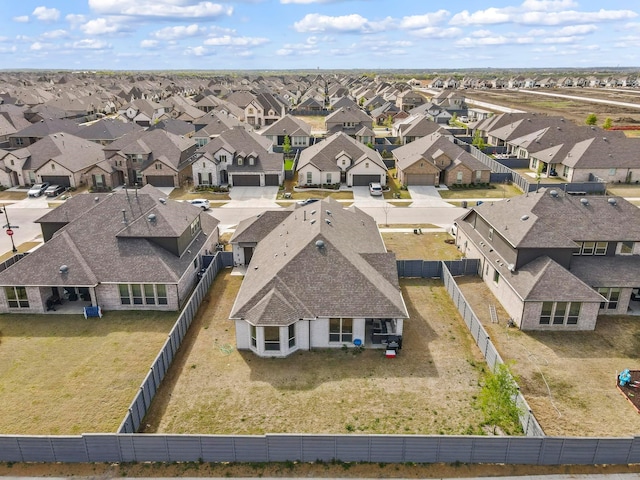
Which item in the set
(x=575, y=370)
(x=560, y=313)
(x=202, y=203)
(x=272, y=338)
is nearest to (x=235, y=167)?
(x=202, y=203)

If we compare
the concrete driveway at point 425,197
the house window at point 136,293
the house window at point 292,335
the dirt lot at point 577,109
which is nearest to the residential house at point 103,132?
the concrete driveway at point 425,197

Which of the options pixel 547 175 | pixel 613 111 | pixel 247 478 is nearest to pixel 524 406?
pixel 247 478

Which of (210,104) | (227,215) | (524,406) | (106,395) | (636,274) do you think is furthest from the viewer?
(210,104)

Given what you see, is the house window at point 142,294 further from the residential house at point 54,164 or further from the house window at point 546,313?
the residential house at point 54,164

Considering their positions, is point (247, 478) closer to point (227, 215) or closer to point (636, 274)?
point (636, 274)

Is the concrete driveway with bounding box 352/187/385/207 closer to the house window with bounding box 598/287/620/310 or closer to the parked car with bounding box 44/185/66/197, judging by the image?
the house window with bounding box 598/287/620/310

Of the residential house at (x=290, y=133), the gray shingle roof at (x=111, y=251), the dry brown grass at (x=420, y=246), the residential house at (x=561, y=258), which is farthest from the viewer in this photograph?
the residential house at (x=290, y=133)
